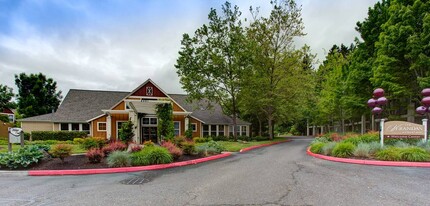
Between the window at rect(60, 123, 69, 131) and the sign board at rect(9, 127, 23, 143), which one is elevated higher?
the sign board at rect(9, 127, 23, 143)

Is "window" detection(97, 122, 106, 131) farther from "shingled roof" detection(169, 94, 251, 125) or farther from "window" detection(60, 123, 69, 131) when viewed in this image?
"shingled roof" detection(169, 94, 251, 125)

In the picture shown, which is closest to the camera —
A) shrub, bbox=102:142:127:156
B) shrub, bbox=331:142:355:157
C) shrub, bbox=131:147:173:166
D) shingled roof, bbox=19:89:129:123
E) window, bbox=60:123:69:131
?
shrub, bbox=131:147:173:166

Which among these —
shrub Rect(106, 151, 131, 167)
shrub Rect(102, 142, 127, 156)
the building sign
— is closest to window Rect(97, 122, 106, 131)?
shrub Rect(102, 142, 127, 156)

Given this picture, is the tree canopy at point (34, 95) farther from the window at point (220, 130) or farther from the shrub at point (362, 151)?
the shrub at point (362, 151)

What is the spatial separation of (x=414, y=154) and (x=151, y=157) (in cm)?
965

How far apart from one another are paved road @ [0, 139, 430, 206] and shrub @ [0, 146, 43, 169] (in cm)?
110

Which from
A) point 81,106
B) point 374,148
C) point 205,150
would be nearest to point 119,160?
point 205,150

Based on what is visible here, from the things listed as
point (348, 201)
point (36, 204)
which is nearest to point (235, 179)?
point (348, 201)

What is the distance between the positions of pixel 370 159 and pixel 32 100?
48268 millimetres

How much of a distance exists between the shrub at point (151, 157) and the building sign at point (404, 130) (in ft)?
33.0

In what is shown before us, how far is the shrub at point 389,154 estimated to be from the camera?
32.5ft

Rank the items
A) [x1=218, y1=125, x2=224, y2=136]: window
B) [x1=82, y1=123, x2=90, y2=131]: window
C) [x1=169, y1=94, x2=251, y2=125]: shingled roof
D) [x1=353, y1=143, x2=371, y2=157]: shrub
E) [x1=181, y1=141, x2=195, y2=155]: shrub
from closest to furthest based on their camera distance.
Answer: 1. [x1=353, y1=143, x2=371, y2=157]: shrub
2. [x1=181, y1=141, x2=195, y2=155]: shrub
3. [x1=82, y1=123, x2=90, y2=131]: window
4. [x1=169, y1=94, x2=251, y2=125]: shingled roof
5. [x1=218, y1=125, x2=224, y2=136]: window

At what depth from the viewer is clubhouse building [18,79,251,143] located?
89.8 ft

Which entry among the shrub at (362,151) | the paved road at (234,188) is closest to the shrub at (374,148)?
the shrub at (362,151)
